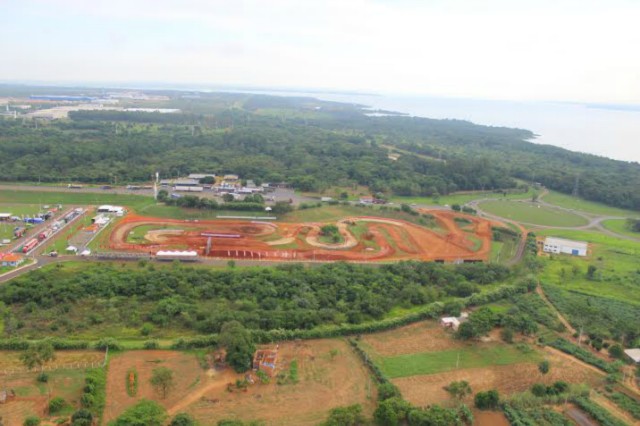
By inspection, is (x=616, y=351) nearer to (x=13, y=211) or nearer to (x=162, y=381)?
(x=162, y=381)

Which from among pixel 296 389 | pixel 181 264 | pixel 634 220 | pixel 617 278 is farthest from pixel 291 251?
pixel 634 220

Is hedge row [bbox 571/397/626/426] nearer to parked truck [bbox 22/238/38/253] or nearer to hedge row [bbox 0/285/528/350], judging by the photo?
hedge row [bbox 0/285/528/350]

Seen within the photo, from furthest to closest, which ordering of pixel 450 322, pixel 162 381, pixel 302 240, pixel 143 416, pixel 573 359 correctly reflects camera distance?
pixel 302 240
pixel 450 322
pixel 573 359
pixel 162 381
pixel 143 416

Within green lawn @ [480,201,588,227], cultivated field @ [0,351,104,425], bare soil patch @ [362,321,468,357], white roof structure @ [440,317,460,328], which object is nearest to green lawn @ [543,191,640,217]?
green lawn @ [480,201,588,227]

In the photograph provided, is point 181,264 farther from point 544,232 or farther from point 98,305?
point 544,232

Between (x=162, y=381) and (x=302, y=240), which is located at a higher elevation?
(x=302, y=240)

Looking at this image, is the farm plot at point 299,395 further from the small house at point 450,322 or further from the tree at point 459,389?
the small house at point 450,322

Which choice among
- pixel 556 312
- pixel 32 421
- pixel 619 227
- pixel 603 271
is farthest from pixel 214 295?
pixel 619 227
